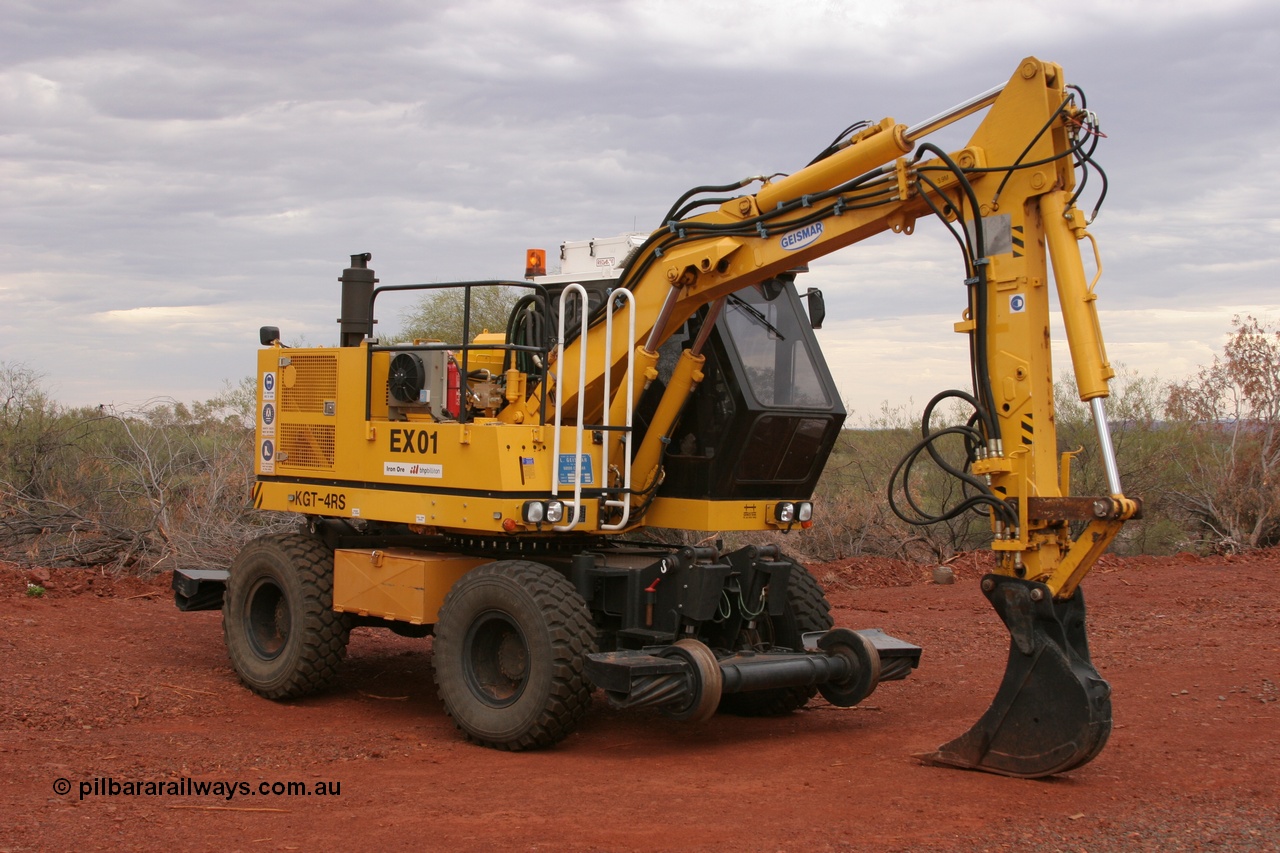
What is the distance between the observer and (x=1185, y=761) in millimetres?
6711

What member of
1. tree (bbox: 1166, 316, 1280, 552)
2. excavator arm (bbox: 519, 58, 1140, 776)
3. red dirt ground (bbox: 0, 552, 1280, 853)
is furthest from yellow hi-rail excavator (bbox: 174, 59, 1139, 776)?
tree (bbox: 1166, 316, 1280, 552)

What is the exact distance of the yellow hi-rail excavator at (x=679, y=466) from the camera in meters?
6.42

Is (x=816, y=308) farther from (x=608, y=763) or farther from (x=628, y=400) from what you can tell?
(x=608, y=763)

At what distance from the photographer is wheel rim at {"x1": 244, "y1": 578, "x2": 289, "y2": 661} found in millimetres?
9477

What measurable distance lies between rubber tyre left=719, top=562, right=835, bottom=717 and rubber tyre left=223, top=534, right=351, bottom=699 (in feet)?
9.77

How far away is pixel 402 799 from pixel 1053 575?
11.3 feet

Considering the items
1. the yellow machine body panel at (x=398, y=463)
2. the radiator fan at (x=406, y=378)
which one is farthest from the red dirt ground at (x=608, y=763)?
the radiator fan at (x=406, y=378)

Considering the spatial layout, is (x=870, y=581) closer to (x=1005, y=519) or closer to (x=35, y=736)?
(x=1005, y=519)

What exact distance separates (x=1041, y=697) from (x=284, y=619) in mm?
5725

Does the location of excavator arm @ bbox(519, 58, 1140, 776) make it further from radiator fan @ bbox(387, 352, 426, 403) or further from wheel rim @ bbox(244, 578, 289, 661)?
wheel rim @ bbox(244, 578, 289, 661)

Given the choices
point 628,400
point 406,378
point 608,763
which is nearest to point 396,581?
point 406,378

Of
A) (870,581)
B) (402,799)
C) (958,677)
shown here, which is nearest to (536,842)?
(402,799)

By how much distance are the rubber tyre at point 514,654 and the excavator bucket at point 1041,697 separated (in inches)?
89.8

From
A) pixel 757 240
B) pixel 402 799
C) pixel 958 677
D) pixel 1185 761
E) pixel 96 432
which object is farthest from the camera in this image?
pixel 96 432
